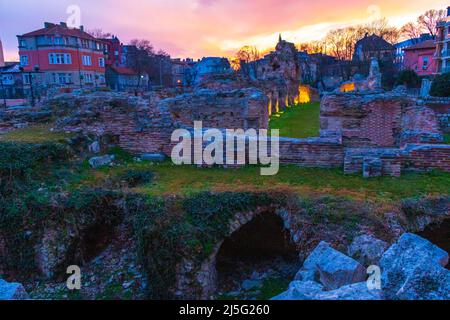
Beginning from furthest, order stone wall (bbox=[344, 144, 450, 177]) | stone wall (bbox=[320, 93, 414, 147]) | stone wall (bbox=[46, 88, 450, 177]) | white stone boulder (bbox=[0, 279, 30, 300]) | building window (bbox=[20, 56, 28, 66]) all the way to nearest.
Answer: building window (bbox=[20, 56, 28, 66])
stone wall (bbox=[320, 93, 414, 147])
stone wall (bbox=[46, 88, 450, 177])
stone wall (bbox=[344, 144, 450, 177])
white stone boulder (bbox=[0, 279, 30, 300])

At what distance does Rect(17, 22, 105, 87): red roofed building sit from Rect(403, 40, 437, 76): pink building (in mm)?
41654

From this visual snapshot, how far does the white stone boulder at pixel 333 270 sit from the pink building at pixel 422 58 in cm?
4852

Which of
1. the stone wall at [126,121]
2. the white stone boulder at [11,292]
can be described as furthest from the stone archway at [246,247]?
the stone wall at [126,121]

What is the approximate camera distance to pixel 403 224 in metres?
5.30

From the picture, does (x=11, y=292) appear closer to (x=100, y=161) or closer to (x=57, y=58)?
(x=100, y=161)

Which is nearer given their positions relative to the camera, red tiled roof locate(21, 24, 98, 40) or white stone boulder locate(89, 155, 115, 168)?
white stone boulder locate(89, 155, 115, 168)

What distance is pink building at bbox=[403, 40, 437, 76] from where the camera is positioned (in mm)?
45084

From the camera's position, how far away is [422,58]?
46.6 meters

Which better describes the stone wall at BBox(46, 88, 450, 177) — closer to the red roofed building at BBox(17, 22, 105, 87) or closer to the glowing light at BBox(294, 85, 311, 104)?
the glowing light at BBox(294, 85, 311, 104)

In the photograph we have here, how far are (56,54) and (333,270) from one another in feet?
146

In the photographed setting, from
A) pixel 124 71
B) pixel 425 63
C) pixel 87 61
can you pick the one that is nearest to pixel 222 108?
pixel 87 61

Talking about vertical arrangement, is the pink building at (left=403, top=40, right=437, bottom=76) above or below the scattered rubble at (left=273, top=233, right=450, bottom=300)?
above

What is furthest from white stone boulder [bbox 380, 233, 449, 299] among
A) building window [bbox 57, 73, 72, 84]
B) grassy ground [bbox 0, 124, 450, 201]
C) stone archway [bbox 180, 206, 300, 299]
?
building window [bbox 57, 73, 72, 84]

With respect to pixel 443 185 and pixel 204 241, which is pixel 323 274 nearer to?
pixel 204 241
